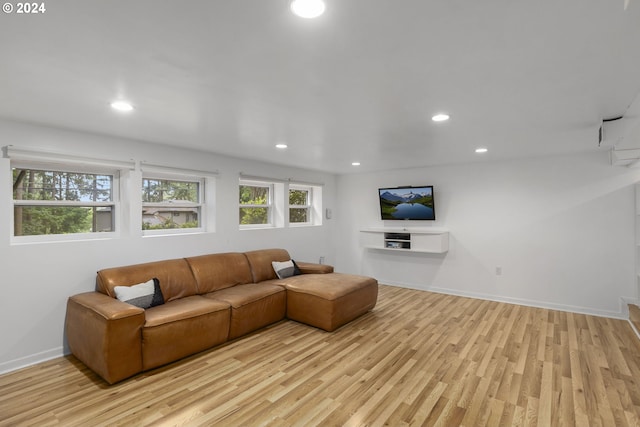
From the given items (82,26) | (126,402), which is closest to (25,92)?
(82,26)

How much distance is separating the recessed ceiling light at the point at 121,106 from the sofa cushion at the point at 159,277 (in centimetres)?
167

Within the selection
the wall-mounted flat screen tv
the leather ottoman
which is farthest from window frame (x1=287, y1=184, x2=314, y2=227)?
the leather ottoman

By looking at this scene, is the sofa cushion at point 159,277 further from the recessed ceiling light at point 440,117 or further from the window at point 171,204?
the recessed ceiling light at point 440,117

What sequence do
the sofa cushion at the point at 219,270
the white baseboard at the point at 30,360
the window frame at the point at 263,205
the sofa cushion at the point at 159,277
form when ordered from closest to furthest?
1. the white baseboard at the point at 30,360
2. the sofa cushion at the point at 159,277
3. the sofa cushion at the point at 219,270
4. the window frame at the point at 263,205

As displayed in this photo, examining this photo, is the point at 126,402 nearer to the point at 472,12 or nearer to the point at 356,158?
the point at 472,12

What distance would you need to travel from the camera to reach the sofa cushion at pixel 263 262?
4434 mm

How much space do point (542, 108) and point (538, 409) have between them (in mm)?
2218

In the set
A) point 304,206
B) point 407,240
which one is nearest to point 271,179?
point 304,206

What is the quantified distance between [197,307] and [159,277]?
68cm

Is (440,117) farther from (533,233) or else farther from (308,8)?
(533,233)

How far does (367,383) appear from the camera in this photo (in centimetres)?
262

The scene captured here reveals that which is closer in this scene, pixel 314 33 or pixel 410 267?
pixel 314 33

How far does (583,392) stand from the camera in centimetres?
248

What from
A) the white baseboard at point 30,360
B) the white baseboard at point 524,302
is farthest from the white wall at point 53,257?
the white baseboard at point 524,302
